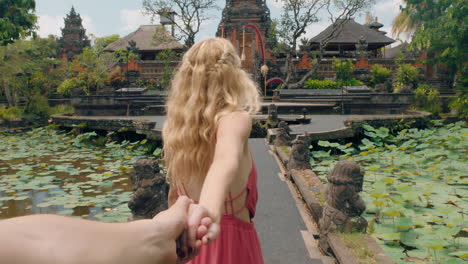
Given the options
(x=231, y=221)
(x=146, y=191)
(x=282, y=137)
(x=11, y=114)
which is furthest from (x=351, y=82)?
(x=231, y=221)

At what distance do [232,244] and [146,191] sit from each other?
5.77ft

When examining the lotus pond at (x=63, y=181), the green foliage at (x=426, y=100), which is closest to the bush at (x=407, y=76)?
the green foliage at (x=426, y=100)

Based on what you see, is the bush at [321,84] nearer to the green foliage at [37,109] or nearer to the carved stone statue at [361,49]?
the carved stone statue at [361,49]

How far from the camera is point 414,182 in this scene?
5.16 m

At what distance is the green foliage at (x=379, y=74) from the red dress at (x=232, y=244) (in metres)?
22.0

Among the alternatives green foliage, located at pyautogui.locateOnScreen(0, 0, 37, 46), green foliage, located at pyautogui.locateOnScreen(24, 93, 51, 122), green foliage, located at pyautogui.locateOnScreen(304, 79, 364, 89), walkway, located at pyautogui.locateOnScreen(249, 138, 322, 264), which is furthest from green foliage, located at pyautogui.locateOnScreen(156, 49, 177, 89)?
walkway, located at pyautogui.locateOnScreen(249, 138, 322, 264)

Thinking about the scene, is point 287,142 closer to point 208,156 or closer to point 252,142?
point 252,142

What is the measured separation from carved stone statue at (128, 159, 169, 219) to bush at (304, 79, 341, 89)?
18666 mm

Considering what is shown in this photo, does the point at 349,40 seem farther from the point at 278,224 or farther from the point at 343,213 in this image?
the point at 343,213

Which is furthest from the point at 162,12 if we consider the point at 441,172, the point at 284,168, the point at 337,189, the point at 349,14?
the point at 337,189

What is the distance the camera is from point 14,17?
34.6 feet

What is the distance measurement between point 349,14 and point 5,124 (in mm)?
18065

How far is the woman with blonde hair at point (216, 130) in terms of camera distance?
1.28m

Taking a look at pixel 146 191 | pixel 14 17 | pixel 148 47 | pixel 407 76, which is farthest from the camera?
pixel 148 47
